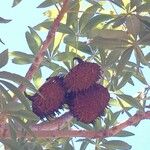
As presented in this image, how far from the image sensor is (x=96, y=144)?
3438mm

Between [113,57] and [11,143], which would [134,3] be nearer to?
[113,57]

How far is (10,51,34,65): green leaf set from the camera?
Answer: 3.30 meters

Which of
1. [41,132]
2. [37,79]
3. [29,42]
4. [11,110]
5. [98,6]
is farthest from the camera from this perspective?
[37,79]

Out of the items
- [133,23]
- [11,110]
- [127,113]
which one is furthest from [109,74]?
[11,110]

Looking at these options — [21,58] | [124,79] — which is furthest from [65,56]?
[124,79]

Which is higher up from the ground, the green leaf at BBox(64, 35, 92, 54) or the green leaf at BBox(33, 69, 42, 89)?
the green leaf at BBox(64, 35, 92, 54)

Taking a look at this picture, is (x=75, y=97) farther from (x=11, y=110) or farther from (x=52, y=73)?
(x=52, y=73)

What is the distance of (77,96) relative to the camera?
9.00 feet

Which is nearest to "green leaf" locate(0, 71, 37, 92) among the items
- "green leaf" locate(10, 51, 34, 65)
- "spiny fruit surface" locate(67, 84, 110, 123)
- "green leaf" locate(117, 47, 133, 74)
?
"spiny fruit surface" locate(67, 84, 110, 123)

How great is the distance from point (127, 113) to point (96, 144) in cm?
32

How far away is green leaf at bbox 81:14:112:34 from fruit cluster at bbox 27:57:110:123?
1.05 feet

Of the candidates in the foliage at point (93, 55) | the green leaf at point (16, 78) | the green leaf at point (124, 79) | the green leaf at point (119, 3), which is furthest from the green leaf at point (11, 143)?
the green leaf at point (119, 3)

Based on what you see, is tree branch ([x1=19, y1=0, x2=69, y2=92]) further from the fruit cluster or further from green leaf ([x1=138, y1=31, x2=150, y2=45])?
green leaf ([x1=138, y1=31, x2=150, y2=45])

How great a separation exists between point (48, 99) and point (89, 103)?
207 mm
